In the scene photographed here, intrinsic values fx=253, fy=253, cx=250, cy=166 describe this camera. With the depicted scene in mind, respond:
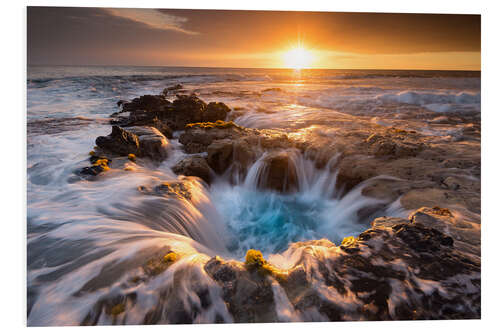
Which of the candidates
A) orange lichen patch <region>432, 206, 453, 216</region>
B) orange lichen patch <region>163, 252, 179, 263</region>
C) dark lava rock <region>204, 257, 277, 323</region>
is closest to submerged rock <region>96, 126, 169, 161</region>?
orange lichen patch <region>163, 252, 179, 263</region>

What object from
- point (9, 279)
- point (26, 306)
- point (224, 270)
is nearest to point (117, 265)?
point (26, 306)

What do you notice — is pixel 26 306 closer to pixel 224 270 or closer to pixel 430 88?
pixel 224 270

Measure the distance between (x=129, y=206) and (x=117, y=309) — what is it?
128 cm

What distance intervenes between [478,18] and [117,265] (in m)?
4.64

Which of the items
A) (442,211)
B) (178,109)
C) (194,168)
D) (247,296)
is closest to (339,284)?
(247,296)

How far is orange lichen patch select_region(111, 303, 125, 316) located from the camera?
6.03 feet

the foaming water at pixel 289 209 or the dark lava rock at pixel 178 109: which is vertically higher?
the dark lava rock at pixel 178 109

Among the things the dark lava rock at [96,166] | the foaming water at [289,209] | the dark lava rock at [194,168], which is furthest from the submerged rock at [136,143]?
the foaming water at [289,209]

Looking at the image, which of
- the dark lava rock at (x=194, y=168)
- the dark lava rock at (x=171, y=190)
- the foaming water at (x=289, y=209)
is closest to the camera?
the dark lava rock at (x=171, y=190)

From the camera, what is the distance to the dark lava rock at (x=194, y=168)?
4199 mm

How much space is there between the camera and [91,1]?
2.80 meters

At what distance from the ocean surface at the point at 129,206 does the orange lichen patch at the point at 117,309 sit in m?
0.08

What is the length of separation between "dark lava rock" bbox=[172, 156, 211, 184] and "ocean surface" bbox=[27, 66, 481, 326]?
0.24m

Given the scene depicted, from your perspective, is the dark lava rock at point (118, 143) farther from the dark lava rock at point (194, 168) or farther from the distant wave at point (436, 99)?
the distant wave at point (436, 99)
